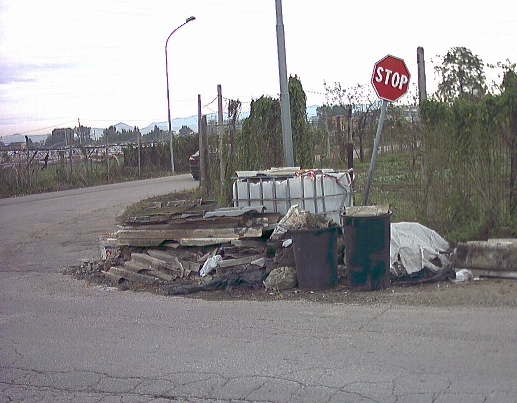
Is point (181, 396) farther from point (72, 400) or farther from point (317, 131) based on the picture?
point (317, 131)

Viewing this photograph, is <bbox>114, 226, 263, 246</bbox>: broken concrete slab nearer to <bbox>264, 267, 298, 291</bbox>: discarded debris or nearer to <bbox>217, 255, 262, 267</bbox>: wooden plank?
<bbox>217, 255, 262, 267</bbox>: wooden plank

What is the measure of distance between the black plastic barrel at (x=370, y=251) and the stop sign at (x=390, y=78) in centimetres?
267

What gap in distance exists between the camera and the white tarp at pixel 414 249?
9.17 m

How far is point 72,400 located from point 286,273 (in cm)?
416

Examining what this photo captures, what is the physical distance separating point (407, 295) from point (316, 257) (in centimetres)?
127

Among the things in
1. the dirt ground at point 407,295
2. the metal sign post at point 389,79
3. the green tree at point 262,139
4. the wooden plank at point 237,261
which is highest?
the metal sign post at point 389,79

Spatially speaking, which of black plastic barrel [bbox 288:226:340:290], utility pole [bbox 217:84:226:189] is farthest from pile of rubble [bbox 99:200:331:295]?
utility pole [bbox 217:84:226:189]

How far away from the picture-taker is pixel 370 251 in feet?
28.6

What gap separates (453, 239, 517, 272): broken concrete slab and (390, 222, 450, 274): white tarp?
0.28 meters

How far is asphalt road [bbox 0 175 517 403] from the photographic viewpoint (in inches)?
213

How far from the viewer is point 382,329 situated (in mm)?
6977

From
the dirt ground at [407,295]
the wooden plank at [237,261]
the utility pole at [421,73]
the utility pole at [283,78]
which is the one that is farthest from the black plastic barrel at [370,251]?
the utility pole at [283,78]

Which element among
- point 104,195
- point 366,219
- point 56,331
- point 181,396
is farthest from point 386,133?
point 104,195

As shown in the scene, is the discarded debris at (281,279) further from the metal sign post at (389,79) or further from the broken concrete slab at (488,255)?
the metal sign post at (389,79)
